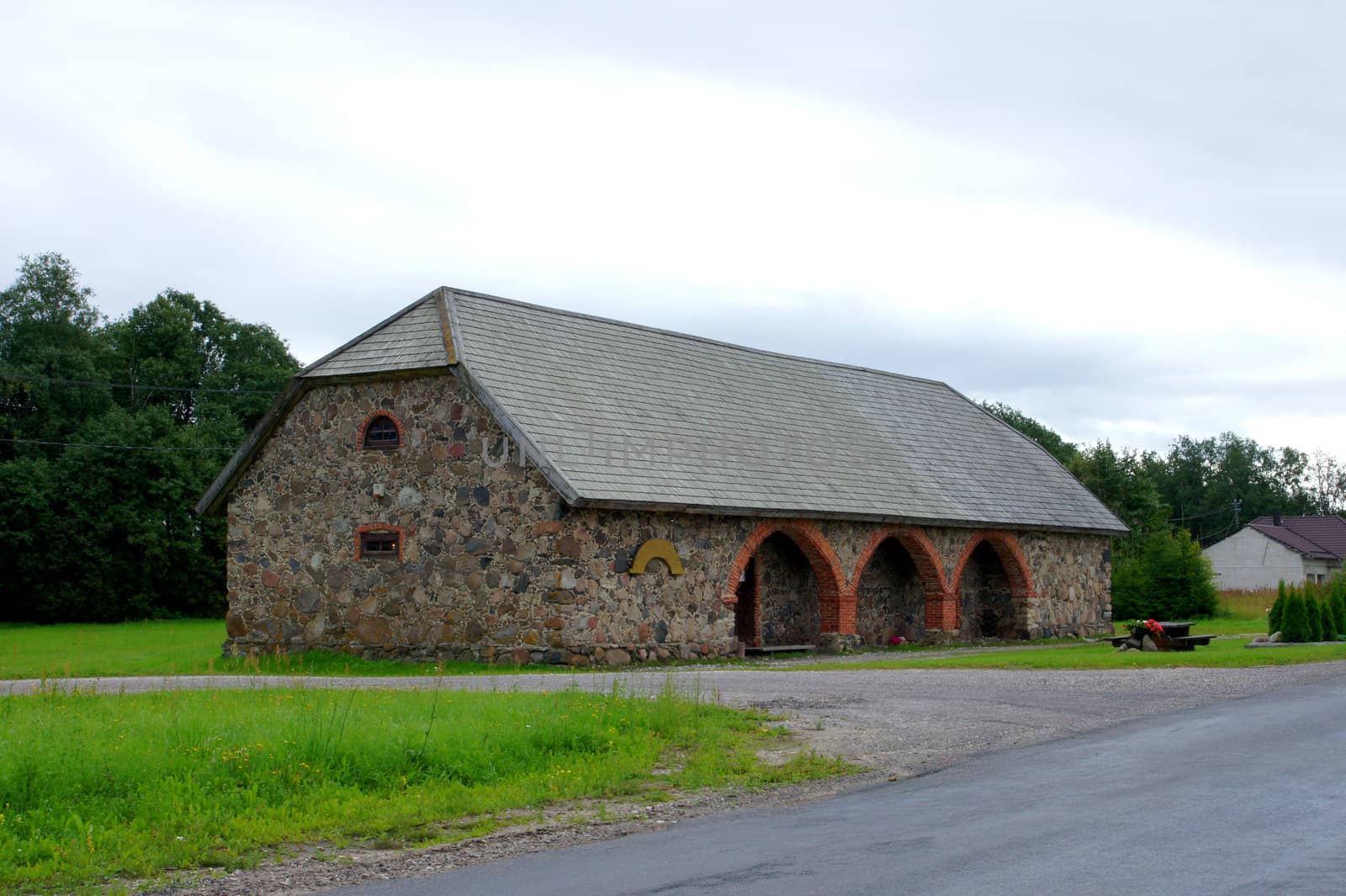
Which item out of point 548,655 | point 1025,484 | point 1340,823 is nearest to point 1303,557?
point 1025,484

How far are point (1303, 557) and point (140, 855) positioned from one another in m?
69.4

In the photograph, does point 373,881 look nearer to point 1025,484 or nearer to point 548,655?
point 548,655

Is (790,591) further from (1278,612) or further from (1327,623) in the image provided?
(1327,623)

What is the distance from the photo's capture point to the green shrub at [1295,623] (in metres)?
25.1

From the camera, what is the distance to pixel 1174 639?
24.2 meters

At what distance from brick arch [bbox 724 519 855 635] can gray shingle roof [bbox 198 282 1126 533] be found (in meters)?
0.51

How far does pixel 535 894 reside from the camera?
23.9ft

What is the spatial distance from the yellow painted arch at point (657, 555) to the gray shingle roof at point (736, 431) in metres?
0.82

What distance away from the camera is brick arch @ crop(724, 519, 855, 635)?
25844 mm

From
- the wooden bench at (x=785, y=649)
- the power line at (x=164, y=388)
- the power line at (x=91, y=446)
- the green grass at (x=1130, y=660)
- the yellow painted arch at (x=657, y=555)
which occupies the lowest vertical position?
the wooden bench at (x=785, y=649)

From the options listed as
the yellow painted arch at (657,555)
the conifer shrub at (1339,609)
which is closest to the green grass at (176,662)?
the yellow painted arch at (657,555)

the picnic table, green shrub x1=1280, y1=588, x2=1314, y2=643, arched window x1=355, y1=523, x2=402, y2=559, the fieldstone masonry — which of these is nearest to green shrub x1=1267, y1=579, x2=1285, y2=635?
green shrub x1=1280, y1=588, x2=1314, y2=643

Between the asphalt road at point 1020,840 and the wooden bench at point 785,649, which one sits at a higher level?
the wooden bench at point 785,649

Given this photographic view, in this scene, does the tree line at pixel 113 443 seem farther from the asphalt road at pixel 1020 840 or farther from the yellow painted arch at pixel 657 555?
the asphalt road at pixel 1020 840
